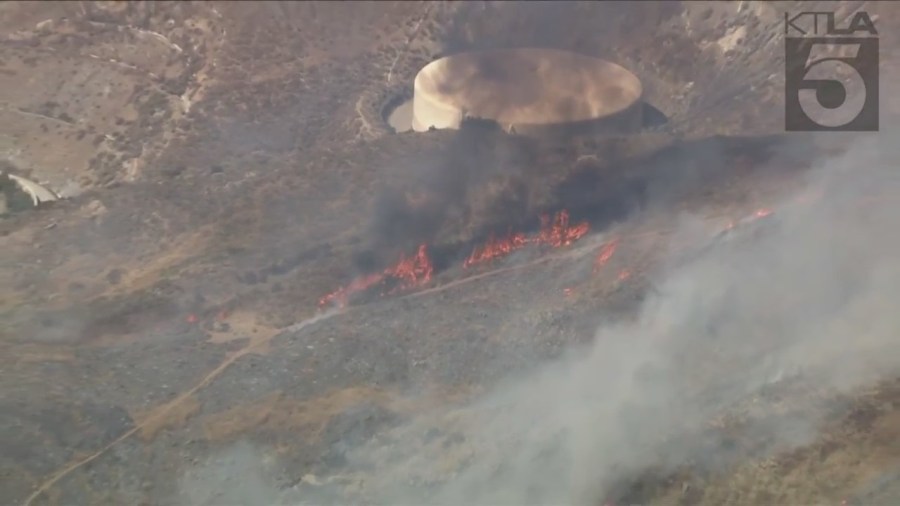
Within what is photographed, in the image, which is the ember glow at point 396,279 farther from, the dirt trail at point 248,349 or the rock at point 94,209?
the rock at point 94,209

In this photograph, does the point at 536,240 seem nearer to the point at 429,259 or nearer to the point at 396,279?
the point at 429,259

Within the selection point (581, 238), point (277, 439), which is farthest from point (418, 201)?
point (277, 439)

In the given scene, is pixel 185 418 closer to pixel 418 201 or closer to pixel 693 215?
pixel 418 201

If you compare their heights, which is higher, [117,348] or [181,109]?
[181,109]

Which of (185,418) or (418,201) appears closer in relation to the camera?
(185,418)

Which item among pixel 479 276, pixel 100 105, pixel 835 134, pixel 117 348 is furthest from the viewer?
pixel 100 105

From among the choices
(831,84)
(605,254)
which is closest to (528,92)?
(831,84)
